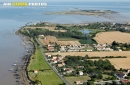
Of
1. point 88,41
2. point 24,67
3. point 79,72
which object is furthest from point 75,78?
point 88,41

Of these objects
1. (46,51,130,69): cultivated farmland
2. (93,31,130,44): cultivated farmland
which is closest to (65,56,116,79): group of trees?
(46,51,130,69): cultivated farmland

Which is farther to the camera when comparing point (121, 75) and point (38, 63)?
point (38, 63)

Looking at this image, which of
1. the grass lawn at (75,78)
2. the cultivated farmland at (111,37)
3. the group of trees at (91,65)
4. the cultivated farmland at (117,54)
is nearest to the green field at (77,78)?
the grass lawn at (75,78)

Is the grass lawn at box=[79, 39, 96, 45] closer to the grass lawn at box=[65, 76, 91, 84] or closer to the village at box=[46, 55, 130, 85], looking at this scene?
the village at box=[46, 55, 130, 85]

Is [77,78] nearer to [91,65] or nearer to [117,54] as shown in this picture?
[91,65]

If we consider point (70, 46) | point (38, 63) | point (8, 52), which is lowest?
point (8, 52)

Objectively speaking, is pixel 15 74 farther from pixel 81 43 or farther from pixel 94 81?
pixel 81 43

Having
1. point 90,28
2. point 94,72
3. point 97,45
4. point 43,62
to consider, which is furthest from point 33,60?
point 90,28
